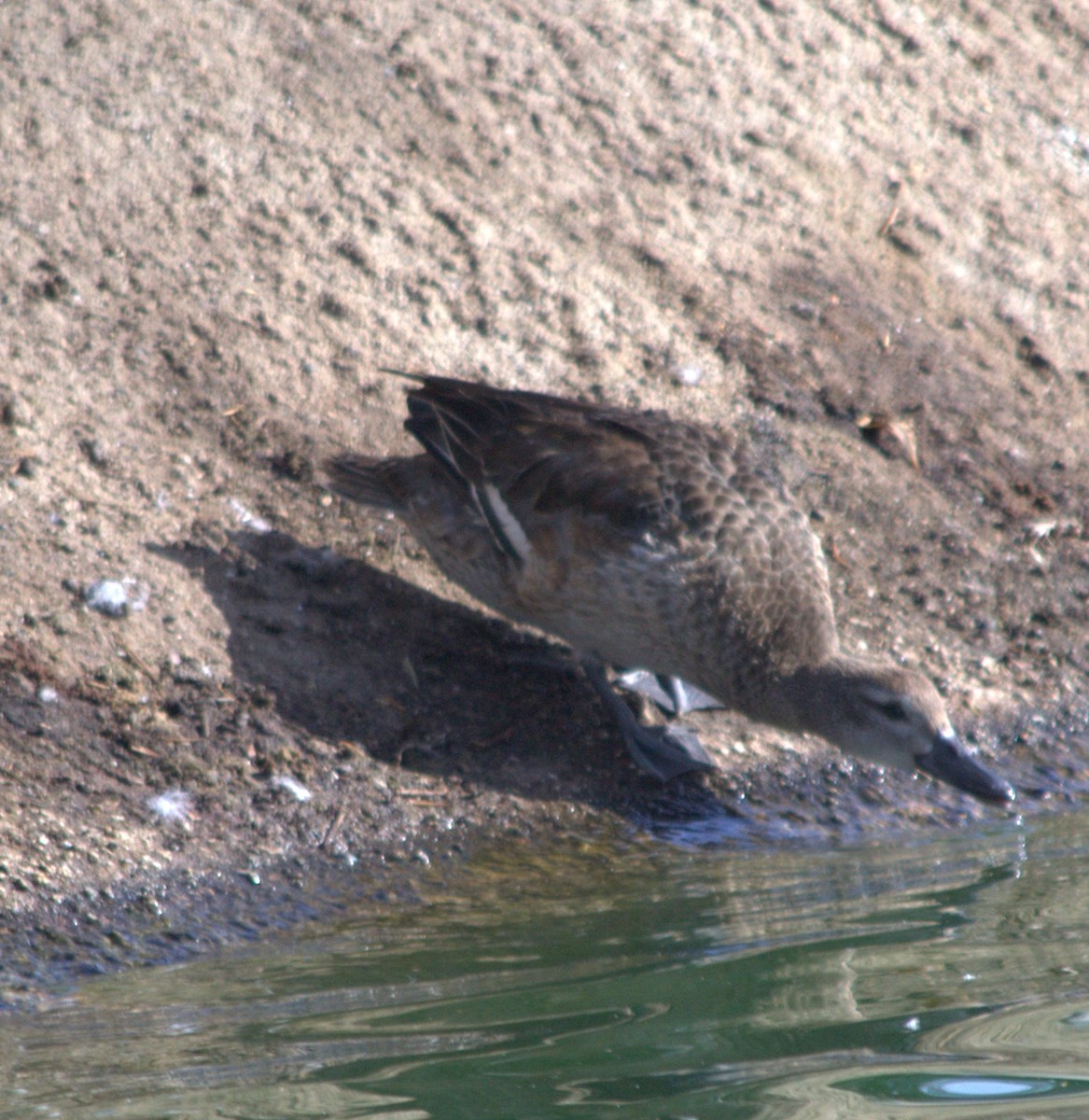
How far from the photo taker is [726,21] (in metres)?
7.79

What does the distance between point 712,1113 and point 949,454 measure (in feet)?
14.2

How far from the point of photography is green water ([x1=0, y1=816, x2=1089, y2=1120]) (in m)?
2.88

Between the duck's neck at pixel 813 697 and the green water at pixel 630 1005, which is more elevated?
the duck's neck at pixel 813 697

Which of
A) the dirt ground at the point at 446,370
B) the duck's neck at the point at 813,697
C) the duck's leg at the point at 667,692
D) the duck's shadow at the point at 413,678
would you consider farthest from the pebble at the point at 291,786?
the duck's neck at the point at 813,697

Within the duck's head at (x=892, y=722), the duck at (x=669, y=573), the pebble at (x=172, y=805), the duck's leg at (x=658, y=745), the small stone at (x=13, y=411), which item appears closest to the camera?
the pebble at (x=172, y=805)

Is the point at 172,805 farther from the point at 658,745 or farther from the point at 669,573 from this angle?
the point at 669,573

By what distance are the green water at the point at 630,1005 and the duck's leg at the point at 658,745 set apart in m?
0.47

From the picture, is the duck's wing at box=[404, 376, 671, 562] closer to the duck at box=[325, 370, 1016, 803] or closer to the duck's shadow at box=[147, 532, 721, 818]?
the duck at box=[325, 370, 1016, 803]

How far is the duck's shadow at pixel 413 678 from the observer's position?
5.00 metres

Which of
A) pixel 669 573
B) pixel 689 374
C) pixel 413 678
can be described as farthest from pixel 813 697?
pixel 689 374

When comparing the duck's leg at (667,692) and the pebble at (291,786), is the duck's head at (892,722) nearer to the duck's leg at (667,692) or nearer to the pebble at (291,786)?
the duck's leg at (667,692)

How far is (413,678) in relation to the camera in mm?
5238

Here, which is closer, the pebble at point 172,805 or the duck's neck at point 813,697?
the pebble at point 172,805

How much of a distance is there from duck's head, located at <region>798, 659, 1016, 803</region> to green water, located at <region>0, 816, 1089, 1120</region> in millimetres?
299
